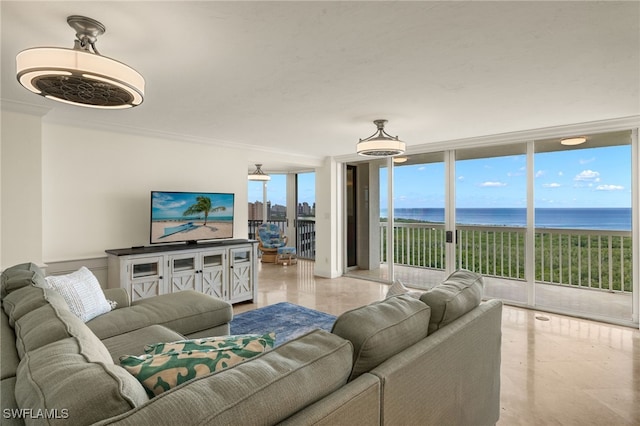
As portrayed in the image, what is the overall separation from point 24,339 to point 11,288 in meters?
1.01

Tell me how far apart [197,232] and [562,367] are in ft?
13.5

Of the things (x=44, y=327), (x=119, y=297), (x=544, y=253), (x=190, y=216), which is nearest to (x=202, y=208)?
(x=190, y=216)

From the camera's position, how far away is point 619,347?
3195 millimetres

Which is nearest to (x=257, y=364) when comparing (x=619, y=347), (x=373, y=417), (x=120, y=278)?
(x=373, y=417)

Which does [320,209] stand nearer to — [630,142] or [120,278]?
[120,278]

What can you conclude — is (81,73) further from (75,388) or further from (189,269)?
(189,269)

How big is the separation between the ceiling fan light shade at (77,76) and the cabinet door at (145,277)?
7.36 feet

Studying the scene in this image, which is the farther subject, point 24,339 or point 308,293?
point 308,293

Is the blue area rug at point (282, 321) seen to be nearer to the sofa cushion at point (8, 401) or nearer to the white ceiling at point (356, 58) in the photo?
the white ceiling at point (356, 58)

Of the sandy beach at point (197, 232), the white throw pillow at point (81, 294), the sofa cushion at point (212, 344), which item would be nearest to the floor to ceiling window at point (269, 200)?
the sandy beach at point (197, 232)

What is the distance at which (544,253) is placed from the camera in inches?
195

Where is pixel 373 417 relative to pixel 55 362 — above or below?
below

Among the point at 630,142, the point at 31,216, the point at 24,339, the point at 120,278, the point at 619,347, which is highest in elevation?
the point at 630,142

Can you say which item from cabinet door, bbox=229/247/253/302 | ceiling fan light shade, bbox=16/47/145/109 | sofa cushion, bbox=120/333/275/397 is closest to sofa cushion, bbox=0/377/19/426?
sofa cushion, bbox=120/333/275/397
